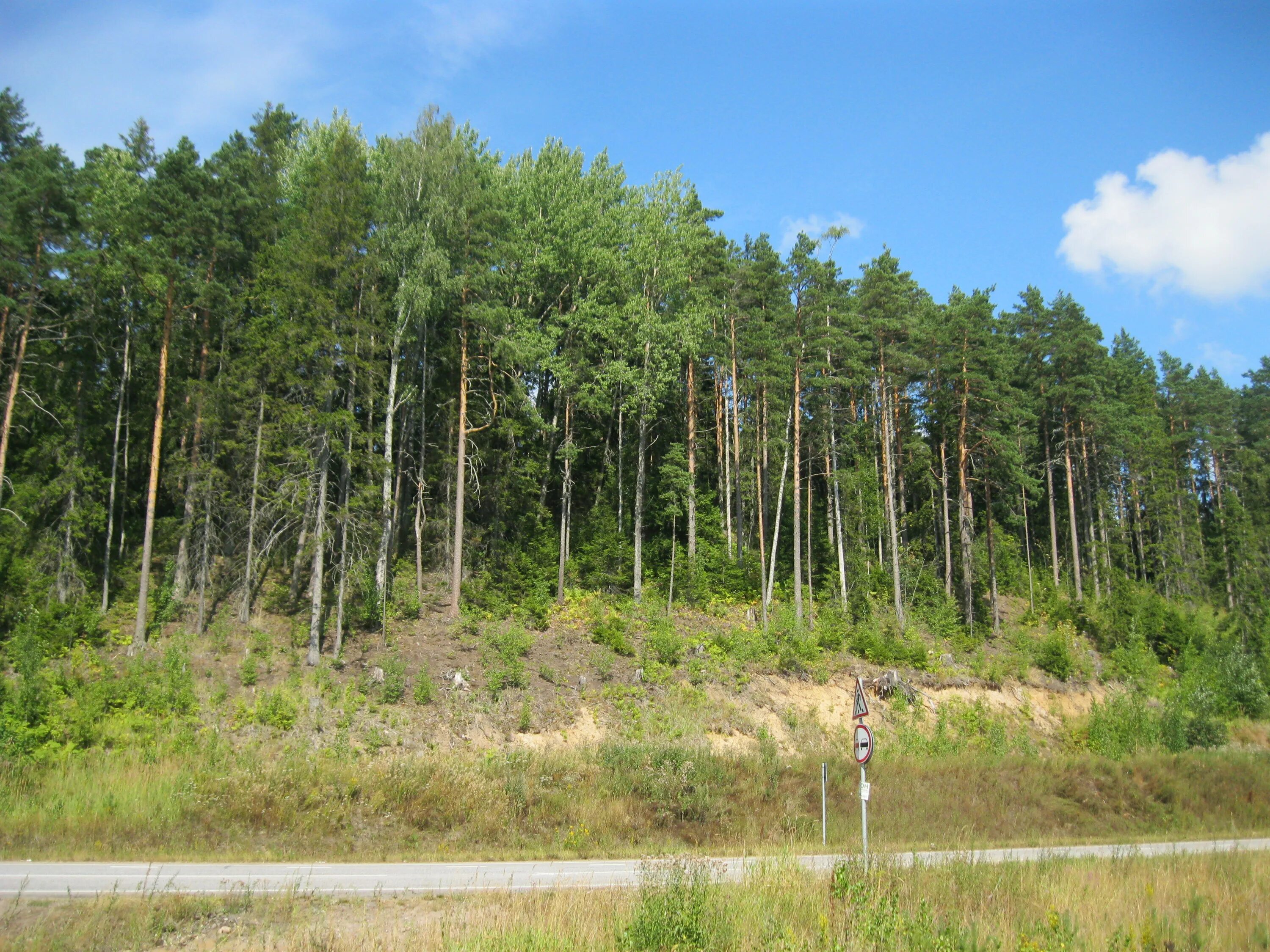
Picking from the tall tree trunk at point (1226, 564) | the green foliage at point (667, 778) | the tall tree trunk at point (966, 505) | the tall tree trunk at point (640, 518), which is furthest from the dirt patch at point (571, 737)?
the tall tree trunk at point (1226, 564)

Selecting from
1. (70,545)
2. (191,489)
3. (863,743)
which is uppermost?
(191,489)

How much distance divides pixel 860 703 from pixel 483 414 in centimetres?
2267

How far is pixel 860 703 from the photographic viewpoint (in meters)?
→ 13.3

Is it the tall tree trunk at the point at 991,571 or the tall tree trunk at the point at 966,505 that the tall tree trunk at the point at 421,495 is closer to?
the tall tree trunk at the point at 966,505

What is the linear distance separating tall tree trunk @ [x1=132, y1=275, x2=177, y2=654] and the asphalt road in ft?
41.3

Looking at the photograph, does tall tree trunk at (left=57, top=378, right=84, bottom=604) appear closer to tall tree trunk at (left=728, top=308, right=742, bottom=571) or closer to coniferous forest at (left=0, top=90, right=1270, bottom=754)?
coniferous forest at (left=0, top=90, right=1270, bottom=754)

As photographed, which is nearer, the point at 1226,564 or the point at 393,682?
the point at 393,682

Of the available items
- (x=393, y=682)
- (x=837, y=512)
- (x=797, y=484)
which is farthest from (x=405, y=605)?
(x=837, y=512)

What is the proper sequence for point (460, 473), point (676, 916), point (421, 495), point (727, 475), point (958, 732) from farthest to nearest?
point (727, 475), point (421, 495), point (958, 732), point (460, 473), point (676, 916)

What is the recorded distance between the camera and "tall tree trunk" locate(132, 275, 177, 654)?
23.6m

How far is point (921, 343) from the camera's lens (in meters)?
39.4

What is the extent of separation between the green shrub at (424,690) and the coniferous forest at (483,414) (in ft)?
11.0

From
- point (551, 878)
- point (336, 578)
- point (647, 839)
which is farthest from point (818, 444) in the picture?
point (551, 878)

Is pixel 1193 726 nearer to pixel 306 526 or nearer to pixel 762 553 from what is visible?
pixel 762 553
